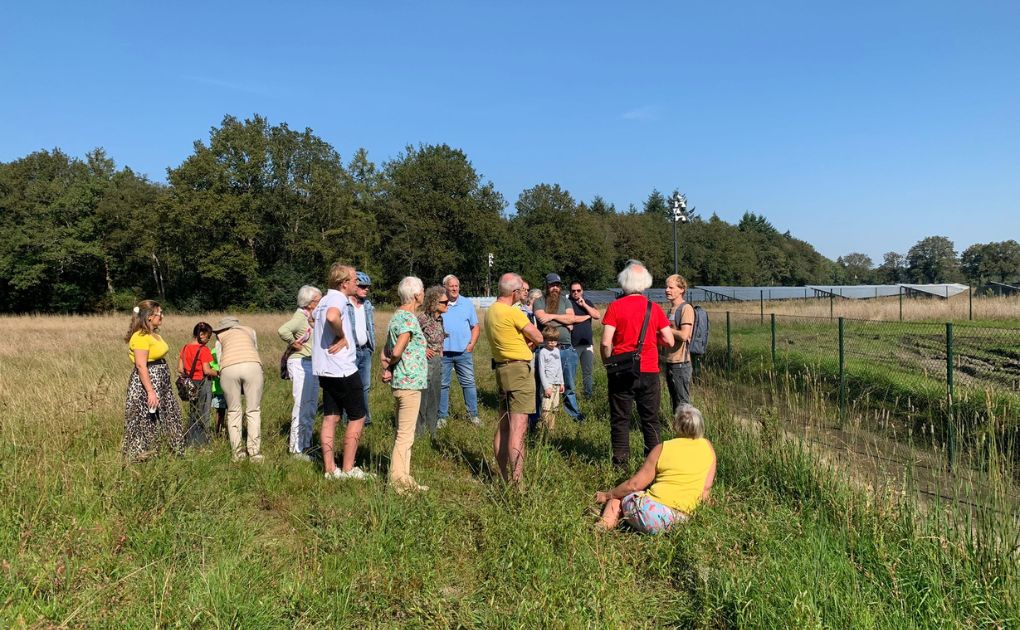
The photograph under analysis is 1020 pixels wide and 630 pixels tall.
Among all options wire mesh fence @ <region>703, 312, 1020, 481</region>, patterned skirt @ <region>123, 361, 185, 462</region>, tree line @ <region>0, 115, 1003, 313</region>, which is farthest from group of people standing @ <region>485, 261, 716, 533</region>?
tree line @ <region>0, 115, 1003, 313</region>

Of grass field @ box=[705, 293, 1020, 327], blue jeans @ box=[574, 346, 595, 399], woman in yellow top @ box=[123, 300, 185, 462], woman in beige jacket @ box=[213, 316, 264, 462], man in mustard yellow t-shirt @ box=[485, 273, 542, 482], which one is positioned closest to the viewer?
man in mustard yellow t-shirt @ box=[485, 273, 542, 482]

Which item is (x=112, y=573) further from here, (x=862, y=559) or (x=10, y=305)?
(x=10, y=305)

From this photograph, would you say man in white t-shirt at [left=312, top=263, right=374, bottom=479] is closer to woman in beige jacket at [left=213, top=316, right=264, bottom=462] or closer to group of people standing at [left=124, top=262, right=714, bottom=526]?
group of people standing at [left=124, top=262, right=714, bottom=526]

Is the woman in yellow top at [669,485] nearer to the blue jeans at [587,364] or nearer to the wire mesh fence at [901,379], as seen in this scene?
the wire mesh fence at [901,379]

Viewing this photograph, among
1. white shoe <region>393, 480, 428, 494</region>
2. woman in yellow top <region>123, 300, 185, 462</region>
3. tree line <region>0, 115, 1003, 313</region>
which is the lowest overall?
white shoe <region>393, 480, 428, 494</region>

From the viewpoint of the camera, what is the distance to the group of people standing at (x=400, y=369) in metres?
4.80

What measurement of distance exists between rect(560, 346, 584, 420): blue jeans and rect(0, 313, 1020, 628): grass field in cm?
220

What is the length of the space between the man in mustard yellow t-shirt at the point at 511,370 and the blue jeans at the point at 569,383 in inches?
105

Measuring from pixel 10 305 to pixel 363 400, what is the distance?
59.2m

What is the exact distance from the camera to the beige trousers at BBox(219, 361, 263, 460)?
5.91 metres

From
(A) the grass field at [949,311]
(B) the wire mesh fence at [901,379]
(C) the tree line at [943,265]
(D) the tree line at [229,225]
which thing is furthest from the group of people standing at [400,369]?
(C) the tree line at [943,265]

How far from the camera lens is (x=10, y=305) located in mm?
50375

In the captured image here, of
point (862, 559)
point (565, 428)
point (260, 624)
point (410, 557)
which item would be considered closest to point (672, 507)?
point (862, 559)

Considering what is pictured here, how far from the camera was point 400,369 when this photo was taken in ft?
16.5
